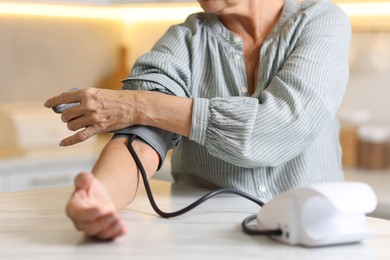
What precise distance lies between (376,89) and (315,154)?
3.97ft

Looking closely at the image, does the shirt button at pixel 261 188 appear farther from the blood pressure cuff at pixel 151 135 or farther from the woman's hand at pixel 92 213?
the woman's hand at pixel 92 213

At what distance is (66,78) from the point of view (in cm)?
334

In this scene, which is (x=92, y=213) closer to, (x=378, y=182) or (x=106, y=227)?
(x=106, y=227)

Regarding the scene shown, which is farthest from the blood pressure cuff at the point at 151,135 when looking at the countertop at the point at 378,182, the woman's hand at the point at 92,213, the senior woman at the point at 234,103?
the countertop at the point at 378,182

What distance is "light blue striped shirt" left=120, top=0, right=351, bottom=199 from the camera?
1.32m

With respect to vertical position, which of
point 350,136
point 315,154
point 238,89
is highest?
point 238,89

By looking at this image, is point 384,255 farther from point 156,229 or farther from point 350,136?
point 350,136

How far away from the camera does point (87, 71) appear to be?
3416mm

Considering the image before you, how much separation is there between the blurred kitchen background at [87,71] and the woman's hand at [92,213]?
117 cm

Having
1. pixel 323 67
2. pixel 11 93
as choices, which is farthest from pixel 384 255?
pixel 11 93

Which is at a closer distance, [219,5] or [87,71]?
[219,5]

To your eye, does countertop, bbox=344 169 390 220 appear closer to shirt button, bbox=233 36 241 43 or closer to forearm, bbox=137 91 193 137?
shirt button, bbox=233 36 241 43

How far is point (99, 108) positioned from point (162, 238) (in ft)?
1.32

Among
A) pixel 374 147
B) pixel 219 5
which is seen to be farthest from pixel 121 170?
pixel 374 147
